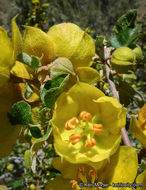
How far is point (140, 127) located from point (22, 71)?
0.44 meters

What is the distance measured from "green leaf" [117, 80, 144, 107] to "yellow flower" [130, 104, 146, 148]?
285 mm

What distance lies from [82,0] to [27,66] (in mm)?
7443

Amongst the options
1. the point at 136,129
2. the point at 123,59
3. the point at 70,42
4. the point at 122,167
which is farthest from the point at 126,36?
the point at 122,167

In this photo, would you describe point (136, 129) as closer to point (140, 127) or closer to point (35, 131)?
point (140, 127)

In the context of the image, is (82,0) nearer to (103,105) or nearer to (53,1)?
(53,1)

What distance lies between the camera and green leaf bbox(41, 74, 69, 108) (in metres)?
0.68

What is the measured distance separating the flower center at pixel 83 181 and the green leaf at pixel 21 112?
262 mm

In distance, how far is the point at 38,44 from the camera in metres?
0.78

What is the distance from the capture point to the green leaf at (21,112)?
2.35ft

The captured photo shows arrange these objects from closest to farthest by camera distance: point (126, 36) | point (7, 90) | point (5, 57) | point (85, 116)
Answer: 1. point (5, 57)
2. point (7, 90)
3. point (85, 116)
4. point (126, 36)

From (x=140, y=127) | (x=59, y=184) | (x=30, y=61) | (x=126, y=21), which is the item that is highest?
(x=126, y=21)

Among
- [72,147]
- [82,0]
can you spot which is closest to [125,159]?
[72,147]

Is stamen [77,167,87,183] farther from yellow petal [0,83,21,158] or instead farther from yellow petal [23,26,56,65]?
yellow petal [23,26,56,65]

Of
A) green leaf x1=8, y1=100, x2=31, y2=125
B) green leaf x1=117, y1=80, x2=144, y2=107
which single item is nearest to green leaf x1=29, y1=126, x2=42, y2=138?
green leaf x1=8, y1=100, x2=31, y2=125
